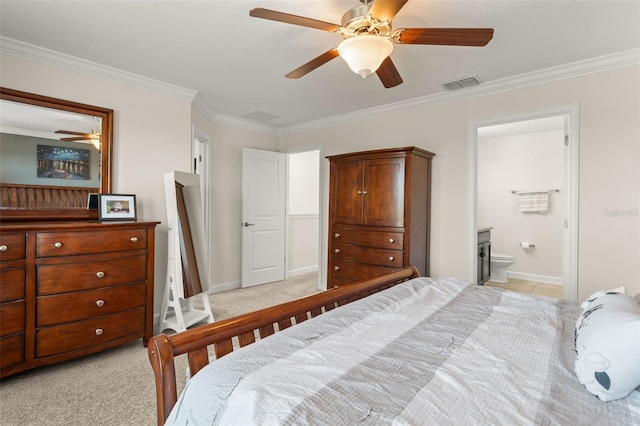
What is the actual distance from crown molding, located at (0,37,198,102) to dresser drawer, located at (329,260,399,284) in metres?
2.43

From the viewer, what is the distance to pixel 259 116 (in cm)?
438

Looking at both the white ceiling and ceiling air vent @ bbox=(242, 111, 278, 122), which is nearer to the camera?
the white ceiling

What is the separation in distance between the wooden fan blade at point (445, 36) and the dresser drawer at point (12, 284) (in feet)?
8.89

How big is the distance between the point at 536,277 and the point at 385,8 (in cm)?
516

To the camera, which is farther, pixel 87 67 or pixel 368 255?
pixel 368 255

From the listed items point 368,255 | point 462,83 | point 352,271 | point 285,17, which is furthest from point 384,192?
point 285,17

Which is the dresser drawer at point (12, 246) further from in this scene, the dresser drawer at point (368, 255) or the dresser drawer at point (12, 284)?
the dresser drawer at point (368, 255)

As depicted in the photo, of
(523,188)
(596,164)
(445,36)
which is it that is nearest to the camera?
(445,36)

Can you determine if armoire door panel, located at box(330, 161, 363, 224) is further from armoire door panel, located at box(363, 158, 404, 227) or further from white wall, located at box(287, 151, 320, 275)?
white wall, located at box(287, 151, 320, 275)

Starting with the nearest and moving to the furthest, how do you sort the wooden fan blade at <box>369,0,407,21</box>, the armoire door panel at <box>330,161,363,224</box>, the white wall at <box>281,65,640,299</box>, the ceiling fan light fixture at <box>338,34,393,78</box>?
1. the wooden fan blade at <box>369,0,407,21</box>
2. the ceiling fan light fixture at <box>338,34,393,78</box>
3. the white wall at <box>281,65,640,299</box>
4. the armoire door panel at <box>330,161,363,224</box>

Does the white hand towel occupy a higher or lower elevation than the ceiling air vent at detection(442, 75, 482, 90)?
lower

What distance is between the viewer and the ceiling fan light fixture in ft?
5.72

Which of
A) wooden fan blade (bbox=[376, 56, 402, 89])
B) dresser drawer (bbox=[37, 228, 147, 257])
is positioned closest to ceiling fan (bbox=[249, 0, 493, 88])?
wooden fan blade (bbox=[376, 56, 402, 89])

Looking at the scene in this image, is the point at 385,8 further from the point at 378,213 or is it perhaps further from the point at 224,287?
the point at 224,287
